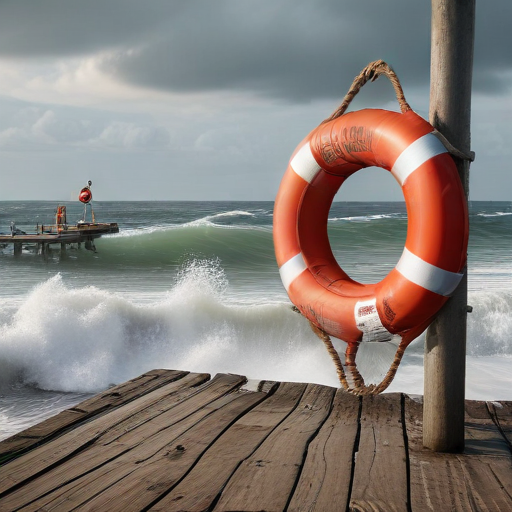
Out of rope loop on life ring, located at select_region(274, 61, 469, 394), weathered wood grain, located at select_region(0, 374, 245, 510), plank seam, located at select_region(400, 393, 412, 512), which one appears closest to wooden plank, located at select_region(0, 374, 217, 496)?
weathered wood grain, located at select_region(0, 374, 245, 510)

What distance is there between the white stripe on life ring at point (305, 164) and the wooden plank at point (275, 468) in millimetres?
877

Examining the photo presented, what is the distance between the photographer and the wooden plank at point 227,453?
1588mm

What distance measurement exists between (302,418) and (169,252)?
15.5 m

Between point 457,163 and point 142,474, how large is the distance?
4.28 feet

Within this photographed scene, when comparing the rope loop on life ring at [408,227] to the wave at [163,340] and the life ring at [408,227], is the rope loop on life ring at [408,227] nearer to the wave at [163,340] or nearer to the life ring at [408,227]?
the life ring at [408,227]

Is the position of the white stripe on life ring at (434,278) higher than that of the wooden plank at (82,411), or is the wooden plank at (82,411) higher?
the white stripe on life ring at (434,278)

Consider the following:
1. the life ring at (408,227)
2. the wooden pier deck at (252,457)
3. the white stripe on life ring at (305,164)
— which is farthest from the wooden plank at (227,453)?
the white stripe on life ring at (305,164)

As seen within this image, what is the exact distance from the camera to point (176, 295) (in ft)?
24.0

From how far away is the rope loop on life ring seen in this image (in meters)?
1.90

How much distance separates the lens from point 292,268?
2414 millimetres

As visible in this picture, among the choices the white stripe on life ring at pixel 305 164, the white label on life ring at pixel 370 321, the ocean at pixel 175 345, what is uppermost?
the white stripe on life ring at pixel 305 164

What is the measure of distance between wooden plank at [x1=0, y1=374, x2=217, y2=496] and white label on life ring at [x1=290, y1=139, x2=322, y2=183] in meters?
0.92

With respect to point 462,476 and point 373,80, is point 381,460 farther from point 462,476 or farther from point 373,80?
point 373,80

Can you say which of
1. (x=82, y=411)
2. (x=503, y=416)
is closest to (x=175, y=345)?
(x=82, y=411)
